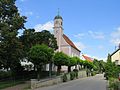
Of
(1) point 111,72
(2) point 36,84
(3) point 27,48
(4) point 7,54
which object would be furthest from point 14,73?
(1) point 111,72

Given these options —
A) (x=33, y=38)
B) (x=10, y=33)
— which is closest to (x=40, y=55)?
(x=10, y=33)

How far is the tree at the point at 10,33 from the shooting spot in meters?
Answer: 38.6

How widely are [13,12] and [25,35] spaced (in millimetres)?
4581

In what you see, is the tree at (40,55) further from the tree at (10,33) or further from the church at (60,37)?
the church at (60,37)

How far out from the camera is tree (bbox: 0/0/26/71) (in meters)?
38.6

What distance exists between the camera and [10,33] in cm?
3866

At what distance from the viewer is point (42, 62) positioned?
40.6m

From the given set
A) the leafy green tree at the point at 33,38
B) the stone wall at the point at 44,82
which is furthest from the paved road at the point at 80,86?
the leafy green tree at the point at 33,38

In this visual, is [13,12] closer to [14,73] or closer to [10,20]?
[10,20]

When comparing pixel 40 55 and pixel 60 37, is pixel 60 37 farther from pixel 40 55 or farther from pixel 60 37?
pixel 40 55

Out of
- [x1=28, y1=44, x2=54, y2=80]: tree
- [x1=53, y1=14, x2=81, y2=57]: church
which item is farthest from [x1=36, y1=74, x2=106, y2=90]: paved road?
[x1=53, y1=14, x2=81, y2=57]: church

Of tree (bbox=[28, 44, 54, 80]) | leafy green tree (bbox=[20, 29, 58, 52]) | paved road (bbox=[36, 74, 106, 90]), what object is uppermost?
leafy green tree (bbox=[20, 29, 58, 52])

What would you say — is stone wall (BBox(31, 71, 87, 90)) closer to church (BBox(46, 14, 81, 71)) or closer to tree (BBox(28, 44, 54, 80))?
tree (BBox(28, 44, 54, 80))

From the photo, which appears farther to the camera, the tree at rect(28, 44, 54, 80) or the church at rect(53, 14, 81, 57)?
the church at rect(53, 14, 81, 57)
